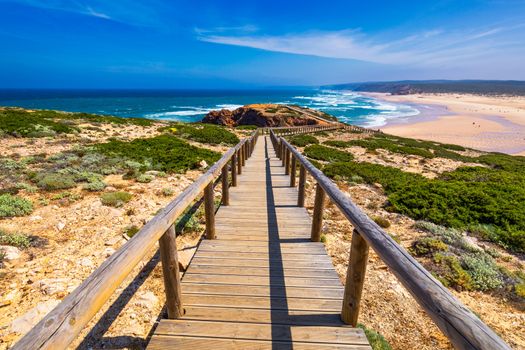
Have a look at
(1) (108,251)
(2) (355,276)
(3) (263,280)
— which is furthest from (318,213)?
(1) (108,251)

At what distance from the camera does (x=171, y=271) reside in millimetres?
2578

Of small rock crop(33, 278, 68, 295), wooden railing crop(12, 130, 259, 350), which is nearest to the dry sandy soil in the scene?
small rock crop(33, 278, 68, 295)

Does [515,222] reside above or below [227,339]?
below

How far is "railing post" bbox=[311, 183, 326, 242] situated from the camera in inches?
158

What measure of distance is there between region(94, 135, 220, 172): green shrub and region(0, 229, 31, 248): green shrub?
4.79 meters

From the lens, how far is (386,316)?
3.36 metres

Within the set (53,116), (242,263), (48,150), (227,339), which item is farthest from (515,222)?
(53,116)

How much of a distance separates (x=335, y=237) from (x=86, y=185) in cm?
668

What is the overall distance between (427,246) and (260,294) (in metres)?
3.91

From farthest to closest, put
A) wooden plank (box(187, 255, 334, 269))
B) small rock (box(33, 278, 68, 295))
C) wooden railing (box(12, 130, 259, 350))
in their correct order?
wooden plank (box(187, 255, 334, 269)) < small rock (box(33, 278, 68, 295)) < wooden railing (box(12, 130, 259, 350))

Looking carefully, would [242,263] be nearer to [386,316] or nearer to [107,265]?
[386,316]

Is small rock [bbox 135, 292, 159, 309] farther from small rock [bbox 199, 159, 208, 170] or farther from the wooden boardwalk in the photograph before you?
small rock [bbox 199, 159, 208, 170]

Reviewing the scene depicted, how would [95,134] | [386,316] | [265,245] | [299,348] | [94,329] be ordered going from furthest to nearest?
[95,134] → [265,245] → [386,316] → [94,329] → [299,348]

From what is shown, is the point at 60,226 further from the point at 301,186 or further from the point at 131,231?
the point at 301,186
